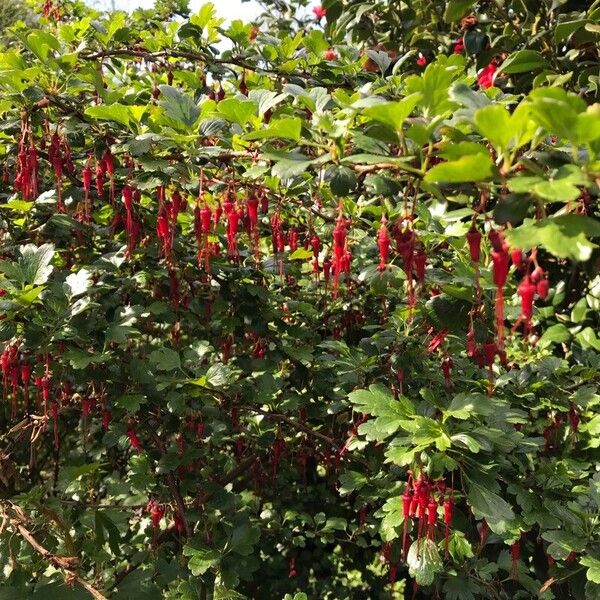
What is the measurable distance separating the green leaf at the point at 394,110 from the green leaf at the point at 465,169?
166 millimetres

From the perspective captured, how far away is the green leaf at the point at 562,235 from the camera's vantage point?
0.80 m

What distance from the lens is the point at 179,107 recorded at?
1.42m

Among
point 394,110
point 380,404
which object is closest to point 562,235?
point 394,110

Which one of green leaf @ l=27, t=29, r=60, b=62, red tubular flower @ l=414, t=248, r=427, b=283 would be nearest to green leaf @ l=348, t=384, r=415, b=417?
red tubular flower @ l=414, t=248, r=427, b=283

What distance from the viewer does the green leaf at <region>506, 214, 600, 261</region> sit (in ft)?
2.64

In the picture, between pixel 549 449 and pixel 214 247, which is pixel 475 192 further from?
pixel 549 449

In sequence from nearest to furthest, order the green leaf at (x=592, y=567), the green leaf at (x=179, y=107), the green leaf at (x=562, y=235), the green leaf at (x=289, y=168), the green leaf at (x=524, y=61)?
the green leaf at (x=562, y=235), the green leaf at (x=289, y=168), the green leaf at (x=179, y=107), the green leaf at (x=592, y=567), the green leaf at (x=524, y=61)

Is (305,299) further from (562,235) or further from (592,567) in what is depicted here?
(562,235)

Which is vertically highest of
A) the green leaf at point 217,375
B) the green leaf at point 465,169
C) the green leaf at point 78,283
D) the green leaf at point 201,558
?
the green leaf at point 465,169

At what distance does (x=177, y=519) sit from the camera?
6.98 ft

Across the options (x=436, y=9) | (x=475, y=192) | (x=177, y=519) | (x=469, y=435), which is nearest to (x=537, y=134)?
(x=475, y=192)

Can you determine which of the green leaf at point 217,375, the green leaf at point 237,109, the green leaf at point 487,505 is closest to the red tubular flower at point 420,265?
the green leaf at point 237,109

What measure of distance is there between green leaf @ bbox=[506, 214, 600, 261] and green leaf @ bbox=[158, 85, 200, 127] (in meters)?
0.87

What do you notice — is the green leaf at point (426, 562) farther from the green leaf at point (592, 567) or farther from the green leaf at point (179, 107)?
the green leaf at point (179, 107)
